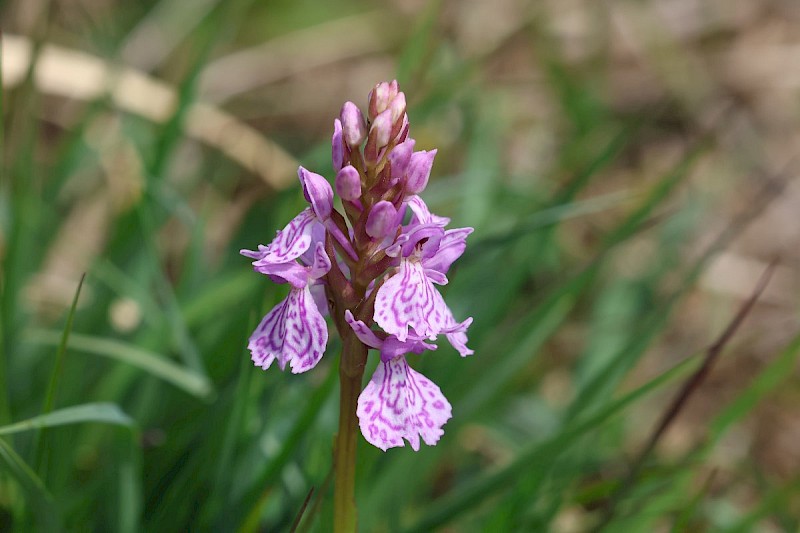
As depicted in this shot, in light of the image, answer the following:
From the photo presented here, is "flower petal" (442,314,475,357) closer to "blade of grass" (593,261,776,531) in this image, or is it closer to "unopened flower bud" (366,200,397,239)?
"unopened flower bud" (366,200,397,239)

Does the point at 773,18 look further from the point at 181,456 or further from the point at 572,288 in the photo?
the point at 181,456

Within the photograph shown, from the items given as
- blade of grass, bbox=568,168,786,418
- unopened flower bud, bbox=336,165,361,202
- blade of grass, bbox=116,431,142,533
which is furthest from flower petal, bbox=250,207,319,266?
blade of grass, bbox=568,168,786,418

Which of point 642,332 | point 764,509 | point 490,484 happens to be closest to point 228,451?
point 490,484

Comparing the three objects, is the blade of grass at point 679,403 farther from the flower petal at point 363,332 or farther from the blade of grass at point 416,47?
the blade of grass at point 416,47

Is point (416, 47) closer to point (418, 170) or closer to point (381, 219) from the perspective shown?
point (418, 170)

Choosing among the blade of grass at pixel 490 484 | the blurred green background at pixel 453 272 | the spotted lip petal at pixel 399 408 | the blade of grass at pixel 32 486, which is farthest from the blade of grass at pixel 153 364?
the spotted lip petal at pixel 399 408

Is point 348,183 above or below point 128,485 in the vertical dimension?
above

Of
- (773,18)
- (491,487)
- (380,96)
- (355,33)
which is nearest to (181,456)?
(491,487)
